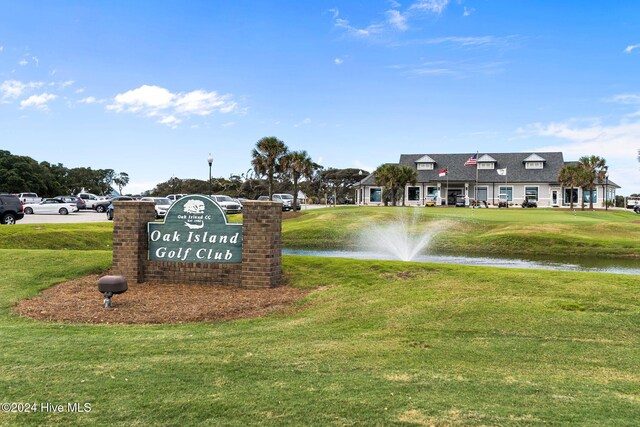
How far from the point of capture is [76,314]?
Result: 8.28 meters

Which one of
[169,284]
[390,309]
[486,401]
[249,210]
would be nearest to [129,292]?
[169,284]

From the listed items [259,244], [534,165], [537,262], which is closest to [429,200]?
[534,165]

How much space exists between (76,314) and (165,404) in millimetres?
4516

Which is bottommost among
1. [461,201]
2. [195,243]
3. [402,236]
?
[402,236]

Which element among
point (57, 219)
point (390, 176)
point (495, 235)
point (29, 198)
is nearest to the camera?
point (495, 235)

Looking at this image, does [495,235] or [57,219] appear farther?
[57,219]

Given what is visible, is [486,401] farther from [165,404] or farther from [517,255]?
[517,255]

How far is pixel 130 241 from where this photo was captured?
11.0 meters

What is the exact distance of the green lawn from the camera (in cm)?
437

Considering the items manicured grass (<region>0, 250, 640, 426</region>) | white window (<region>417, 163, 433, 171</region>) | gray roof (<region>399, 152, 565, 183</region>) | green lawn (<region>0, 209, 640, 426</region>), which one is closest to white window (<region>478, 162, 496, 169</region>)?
gray roof (<region>399, 152, 565, 183</region>)

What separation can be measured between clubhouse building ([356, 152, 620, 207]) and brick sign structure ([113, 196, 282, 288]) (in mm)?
51935

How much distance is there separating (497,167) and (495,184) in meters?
3.53

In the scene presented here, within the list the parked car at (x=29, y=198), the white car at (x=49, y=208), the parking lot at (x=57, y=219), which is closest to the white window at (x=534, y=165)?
the parking lot at (x=57, y=219)

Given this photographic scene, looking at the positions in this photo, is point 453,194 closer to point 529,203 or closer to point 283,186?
point 529,203
